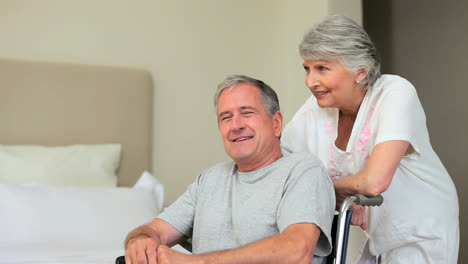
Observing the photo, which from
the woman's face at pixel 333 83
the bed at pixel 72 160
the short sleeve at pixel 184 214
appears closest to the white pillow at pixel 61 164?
the bed at pixel 72 160

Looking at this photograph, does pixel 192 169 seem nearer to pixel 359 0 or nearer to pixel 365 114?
pixel 359 0

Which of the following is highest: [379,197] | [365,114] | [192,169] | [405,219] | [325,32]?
[325,32]

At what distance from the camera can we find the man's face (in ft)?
5.42

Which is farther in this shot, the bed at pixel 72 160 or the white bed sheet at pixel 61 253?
the bed at pixel 72 160

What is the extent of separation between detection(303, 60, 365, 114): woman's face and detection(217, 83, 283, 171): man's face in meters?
0.23

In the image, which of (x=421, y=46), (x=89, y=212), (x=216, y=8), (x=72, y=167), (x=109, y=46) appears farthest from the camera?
(x=421, y=46)

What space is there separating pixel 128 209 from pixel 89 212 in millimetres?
202

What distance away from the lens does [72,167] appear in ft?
9.70

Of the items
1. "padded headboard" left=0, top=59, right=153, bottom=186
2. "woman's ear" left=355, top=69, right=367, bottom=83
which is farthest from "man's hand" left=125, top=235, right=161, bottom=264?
"padded headboard" left=0, top=59, right=153, bottom=186

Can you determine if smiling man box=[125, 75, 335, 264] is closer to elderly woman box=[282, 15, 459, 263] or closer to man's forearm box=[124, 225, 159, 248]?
man's forearm box=[124, 225, 159, 248]

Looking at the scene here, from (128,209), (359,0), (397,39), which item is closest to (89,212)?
(128,209)

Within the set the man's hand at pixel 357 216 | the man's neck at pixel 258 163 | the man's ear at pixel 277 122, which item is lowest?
the man's hand at pixel 357 216

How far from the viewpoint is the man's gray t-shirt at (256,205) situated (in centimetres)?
145

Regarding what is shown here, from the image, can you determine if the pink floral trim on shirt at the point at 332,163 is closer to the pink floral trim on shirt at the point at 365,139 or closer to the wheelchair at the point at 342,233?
the pink floral trim on shirt at the point at 365,139
